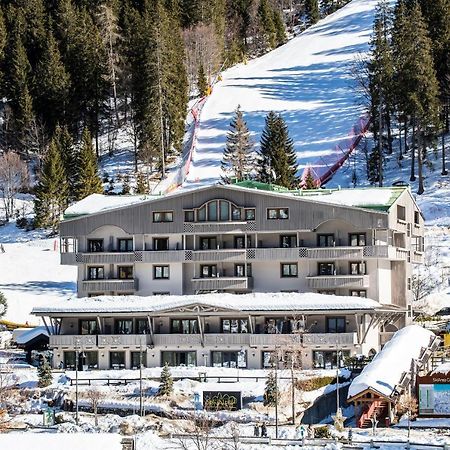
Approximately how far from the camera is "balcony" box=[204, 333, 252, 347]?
174 ft

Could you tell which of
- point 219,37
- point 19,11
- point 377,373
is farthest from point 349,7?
point 377,373

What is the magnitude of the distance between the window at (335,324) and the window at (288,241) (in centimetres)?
669

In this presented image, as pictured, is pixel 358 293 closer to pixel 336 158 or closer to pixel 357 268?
pixel 357 268

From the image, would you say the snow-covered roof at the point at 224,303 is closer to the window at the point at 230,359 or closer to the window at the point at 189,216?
the window at the point at 230,359

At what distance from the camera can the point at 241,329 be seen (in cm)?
5378

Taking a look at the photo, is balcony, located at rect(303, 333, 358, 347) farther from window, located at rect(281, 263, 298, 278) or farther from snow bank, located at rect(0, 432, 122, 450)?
snow bank, located at rect(0, 432, 122, 450)

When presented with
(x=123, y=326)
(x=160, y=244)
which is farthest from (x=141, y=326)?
(x=160, y=244)

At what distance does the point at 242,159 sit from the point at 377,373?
45805 mm

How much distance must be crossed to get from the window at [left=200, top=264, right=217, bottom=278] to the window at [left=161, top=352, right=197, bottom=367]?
704 cm

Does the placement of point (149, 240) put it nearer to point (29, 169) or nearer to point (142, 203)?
point (142, 203)

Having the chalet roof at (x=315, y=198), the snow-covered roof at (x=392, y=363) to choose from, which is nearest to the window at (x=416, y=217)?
the chalet roof at (x=315, y=198)

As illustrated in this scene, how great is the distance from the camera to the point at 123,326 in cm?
5519

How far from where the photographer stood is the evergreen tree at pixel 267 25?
5787 inches

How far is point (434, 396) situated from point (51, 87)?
212 feet
